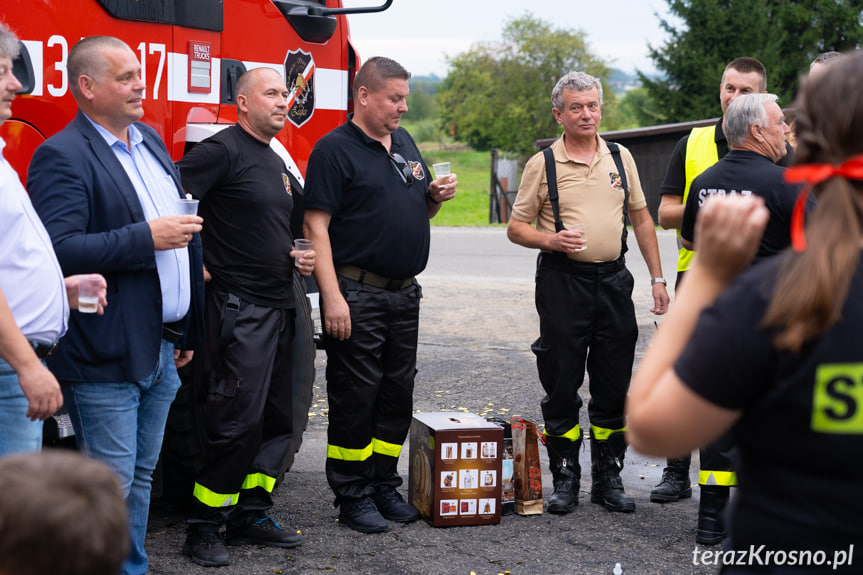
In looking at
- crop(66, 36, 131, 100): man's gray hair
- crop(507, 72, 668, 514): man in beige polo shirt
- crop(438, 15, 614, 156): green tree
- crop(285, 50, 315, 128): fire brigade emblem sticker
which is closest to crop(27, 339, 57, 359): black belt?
crop(66, 36, 131, 100): man's gray hair

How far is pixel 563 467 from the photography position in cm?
487

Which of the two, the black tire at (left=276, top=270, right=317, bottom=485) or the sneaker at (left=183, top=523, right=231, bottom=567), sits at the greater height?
the black tire at (left=276, top=270, right=317, bottom=485)

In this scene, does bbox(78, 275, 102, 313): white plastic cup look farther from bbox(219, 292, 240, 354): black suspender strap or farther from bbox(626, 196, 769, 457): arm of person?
bbox(626, 196, 769, 457): arm of person

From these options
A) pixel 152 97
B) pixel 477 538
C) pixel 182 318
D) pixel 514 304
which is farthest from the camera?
pixel 514 304

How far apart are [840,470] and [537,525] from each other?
323 cm

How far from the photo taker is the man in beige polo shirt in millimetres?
4781

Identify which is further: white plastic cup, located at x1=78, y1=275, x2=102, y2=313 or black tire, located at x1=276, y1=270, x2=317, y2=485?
black tire, located at x1=276, y1=270, x2=317, y2=485

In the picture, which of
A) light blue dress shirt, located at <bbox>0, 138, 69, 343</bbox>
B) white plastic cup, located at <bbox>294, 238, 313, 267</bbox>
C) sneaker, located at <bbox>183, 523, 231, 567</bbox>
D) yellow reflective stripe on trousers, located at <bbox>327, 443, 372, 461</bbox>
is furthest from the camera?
yellow reflective stripe on trousers, located at <bbox>327, 443, 372, 461</bbox>

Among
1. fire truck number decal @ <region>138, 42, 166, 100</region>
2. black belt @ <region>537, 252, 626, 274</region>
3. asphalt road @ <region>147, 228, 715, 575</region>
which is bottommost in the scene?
asphalt road @ <region>147, 228, 715, 575</region>

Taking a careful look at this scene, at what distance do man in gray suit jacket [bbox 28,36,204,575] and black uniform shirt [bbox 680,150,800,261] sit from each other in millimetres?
2130

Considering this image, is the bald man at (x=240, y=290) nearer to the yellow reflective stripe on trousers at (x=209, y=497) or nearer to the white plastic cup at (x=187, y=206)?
the yellow reflective stripe on trousers at (x=209, y=497)

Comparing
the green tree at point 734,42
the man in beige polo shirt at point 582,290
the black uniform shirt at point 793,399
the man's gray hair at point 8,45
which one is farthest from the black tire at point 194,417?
the green tree at point 734,42

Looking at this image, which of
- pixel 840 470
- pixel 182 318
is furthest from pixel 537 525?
pixel 840 470

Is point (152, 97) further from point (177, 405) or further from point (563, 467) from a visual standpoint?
A: point (563, 467)
